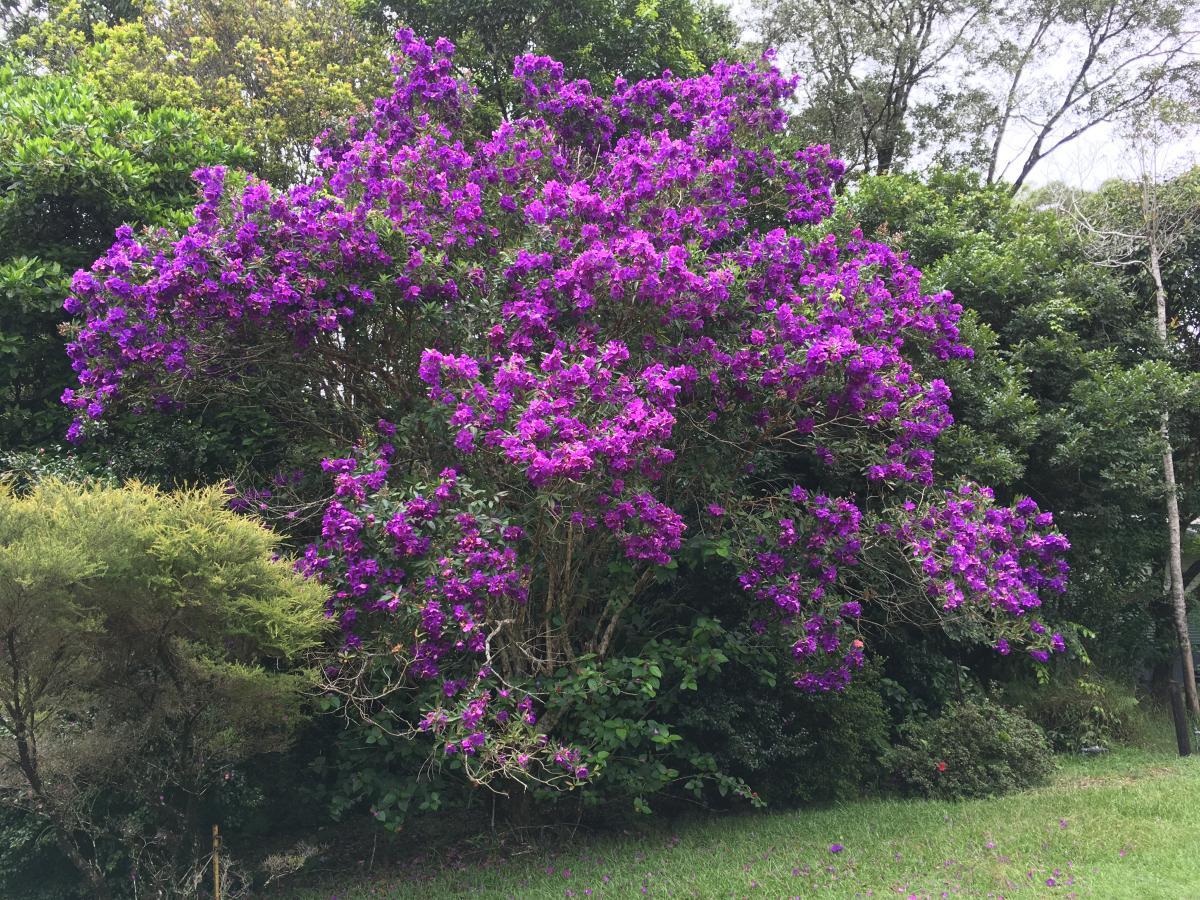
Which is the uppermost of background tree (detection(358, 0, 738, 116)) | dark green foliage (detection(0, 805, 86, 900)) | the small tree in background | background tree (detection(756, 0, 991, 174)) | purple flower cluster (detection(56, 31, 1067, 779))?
background tree (detection(756, 0, 991, 174))

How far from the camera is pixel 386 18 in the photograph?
10227 mm

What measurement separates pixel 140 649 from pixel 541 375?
2.51 m

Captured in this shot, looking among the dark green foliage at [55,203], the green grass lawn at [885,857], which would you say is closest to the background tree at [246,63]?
the dark green foliage at [55,203]

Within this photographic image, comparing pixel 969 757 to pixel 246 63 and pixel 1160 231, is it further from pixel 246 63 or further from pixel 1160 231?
pixel 246 63

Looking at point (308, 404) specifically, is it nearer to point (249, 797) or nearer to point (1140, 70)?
point (249, 797)


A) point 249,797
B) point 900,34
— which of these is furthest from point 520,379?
point 900,34

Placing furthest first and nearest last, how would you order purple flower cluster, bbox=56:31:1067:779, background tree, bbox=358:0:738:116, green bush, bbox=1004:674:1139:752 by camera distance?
background tree, bbox=358:0:738:116
green bush, bbox=1004:674:1139:752
purple flower cluster, bbox=56:31:1067:779

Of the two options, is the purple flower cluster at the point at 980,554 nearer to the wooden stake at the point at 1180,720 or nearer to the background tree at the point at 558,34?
the wooden stake at the point at 1180,720

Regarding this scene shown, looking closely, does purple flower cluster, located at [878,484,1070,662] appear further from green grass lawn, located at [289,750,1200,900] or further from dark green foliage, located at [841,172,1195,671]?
dark green foliage, located at [841,172,1195,671]

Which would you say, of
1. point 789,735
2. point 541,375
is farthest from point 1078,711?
point 541,375

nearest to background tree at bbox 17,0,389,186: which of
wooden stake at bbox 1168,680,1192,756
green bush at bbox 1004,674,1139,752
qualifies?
green bush at bbox 1004,674,1139,752

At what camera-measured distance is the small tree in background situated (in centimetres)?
397

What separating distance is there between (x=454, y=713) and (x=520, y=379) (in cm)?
181

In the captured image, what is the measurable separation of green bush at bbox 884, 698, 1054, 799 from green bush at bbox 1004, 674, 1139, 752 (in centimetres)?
140
